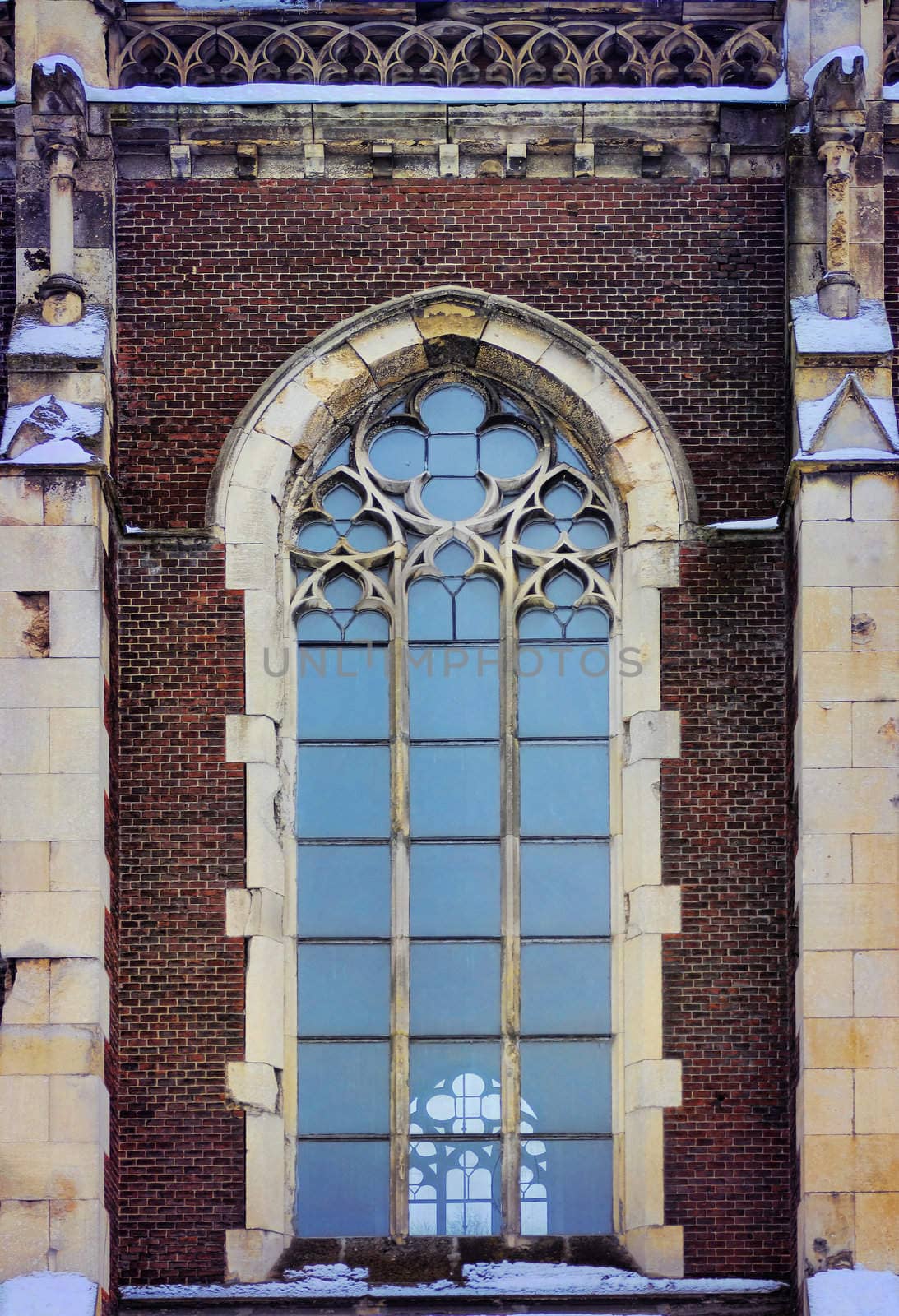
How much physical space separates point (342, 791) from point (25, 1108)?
329 cm

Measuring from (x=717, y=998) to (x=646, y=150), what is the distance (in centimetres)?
615

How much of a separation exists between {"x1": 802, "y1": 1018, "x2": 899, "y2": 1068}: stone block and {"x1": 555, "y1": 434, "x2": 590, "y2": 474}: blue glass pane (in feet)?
15.2

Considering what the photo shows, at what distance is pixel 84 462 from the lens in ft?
66.9

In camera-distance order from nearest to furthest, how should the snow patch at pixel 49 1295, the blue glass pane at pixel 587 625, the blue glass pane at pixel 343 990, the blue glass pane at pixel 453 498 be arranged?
the snow patch at pixel 49 1295 < the blue glass pane at pixel 343 990 < the blue glass pane at pixel 587 625 < the blue glass pane at pixel 453 498

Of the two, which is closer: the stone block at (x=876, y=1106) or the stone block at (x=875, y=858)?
the stone block at (x=876, y=1106)

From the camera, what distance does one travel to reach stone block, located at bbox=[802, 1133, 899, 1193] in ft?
63.2

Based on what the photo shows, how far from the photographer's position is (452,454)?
2184cm

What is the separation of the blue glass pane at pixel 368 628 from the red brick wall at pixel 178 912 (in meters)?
0.85

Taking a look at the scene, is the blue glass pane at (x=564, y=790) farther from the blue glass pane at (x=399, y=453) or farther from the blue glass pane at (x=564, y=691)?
the blue glass pane at (x=399, y=453)

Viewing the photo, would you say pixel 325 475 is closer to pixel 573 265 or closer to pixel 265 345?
pixel 265 345

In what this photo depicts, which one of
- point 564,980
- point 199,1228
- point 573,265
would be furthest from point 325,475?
point 199,1228

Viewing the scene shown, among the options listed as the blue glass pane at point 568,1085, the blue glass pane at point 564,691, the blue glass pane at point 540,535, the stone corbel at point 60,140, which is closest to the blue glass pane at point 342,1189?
the blue glass pane at point 568,1085

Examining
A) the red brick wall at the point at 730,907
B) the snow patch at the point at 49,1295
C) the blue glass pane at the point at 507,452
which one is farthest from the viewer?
the blue glass pane at the point at 507,452

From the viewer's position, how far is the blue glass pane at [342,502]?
2172cm
